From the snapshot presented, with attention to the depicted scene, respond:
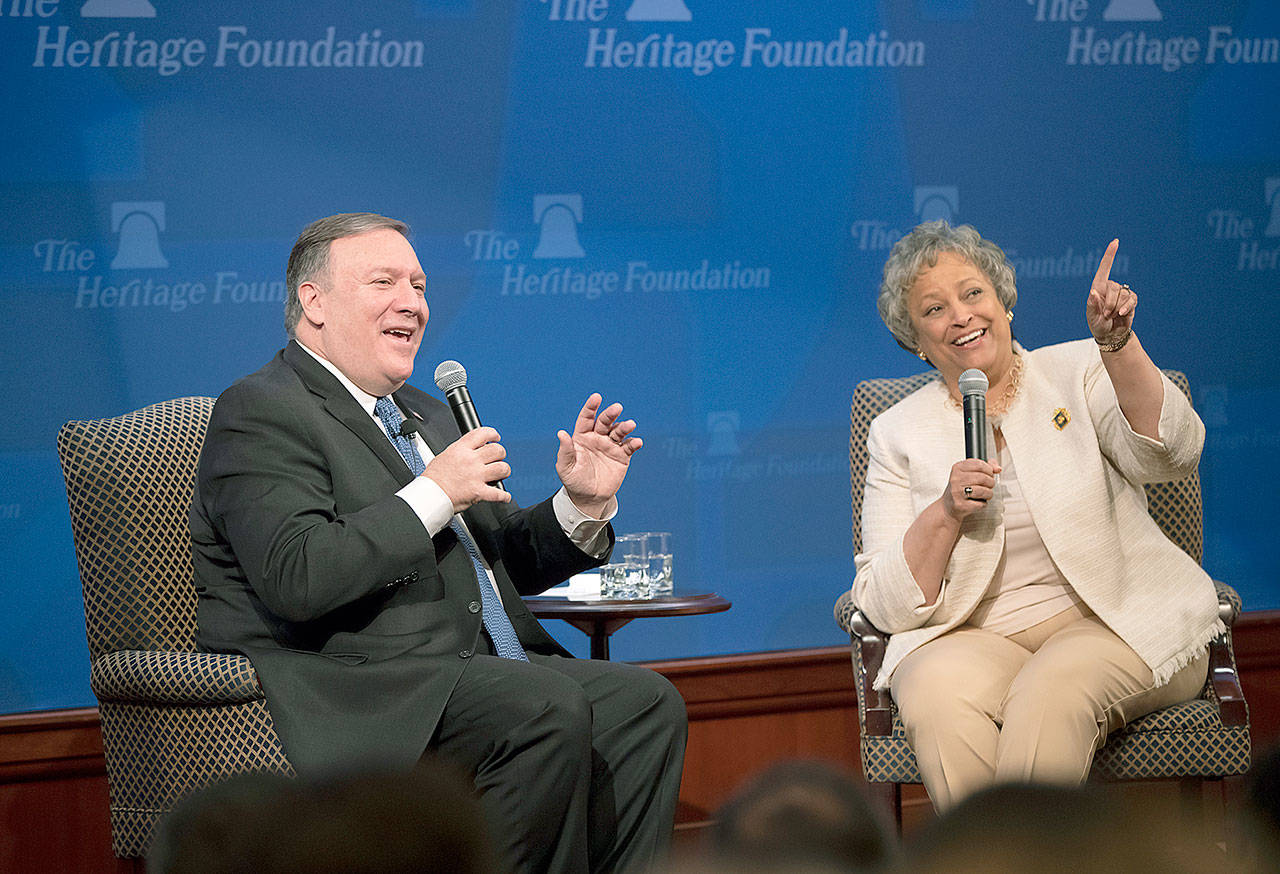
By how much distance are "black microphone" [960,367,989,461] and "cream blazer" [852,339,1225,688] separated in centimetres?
26

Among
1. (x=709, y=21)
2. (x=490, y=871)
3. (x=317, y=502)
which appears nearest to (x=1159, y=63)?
(x=709, y=21)

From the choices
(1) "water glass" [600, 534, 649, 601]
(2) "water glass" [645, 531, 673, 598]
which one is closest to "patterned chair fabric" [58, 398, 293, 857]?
(1) "water glass" [600, 534, 649, 601]

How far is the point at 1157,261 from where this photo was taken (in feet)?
14.4

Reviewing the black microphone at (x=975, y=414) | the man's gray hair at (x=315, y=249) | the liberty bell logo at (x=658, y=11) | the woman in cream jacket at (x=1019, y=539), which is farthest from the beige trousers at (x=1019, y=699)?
the liberty bell logo at (x=658, y=11)

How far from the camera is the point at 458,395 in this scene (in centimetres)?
246

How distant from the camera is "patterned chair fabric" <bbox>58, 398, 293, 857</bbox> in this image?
2230 millimetres

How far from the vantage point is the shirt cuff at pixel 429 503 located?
2.26 metres

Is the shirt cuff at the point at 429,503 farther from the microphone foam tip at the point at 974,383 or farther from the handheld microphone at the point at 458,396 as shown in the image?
the microphone foam tip at the point at 974,383

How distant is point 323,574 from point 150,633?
0.58 meters

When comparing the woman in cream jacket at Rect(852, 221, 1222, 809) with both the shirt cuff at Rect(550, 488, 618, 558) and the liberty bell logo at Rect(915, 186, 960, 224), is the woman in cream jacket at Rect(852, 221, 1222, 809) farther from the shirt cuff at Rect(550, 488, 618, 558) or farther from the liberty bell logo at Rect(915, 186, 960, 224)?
the liberty bell logo at Rect(915, 186, 960, 224)

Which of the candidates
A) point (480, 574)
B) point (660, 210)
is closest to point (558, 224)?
point (660, 210)

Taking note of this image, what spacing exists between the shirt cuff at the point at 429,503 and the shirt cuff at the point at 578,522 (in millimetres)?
395

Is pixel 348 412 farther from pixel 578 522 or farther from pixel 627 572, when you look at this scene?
pixel 627 572

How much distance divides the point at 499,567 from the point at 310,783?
2.09 metres
